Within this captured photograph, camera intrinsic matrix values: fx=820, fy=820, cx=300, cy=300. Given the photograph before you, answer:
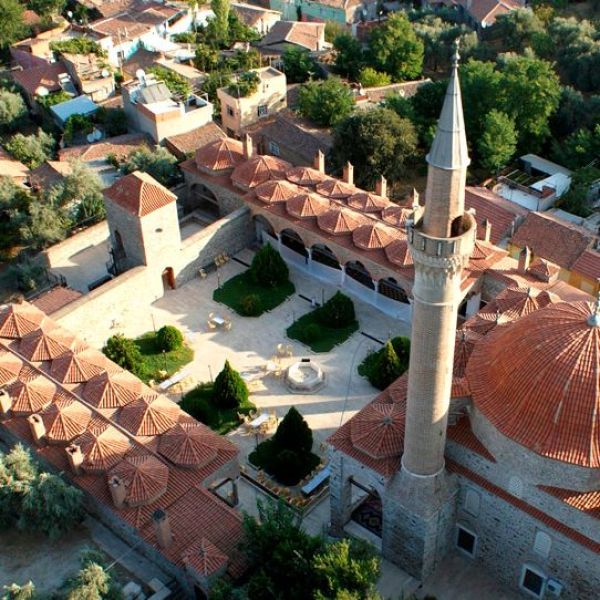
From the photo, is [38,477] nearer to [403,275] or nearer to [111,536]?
[111,536]

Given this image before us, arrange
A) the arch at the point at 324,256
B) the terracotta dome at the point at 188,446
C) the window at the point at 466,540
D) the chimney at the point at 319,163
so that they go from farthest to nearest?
the chimney at the point at 319,163
the arch at the point at 324,256
the terracotta dome at the point at 188,446
the window at the point at 466,540

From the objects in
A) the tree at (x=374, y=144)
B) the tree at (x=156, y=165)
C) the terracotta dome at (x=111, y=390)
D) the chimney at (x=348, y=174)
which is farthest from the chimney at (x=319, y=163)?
the terracotta dome at (x=111, y=390)

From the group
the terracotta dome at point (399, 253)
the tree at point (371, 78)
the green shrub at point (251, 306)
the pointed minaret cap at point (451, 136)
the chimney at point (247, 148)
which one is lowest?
the green shrub at point (251, 306)

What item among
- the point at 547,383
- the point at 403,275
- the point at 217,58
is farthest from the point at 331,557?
the point at 217,58

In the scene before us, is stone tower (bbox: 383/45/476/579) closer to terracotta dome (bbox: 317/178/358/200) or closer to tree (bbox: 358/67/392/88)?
terracotta dome (bbox: 317/178/358/200)

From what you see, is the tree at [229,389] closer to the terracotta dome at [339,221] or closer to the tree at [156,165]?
the terracotta dome at [339,221]

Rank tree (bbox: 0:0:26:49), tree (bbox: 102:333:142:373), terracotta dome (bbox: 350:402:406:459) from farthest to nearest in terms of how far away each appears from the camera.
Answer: tree (bbox: 0:0:26:49), tree (bbox: 102:333:142:373), terracotta dome (bbox: 350:402:406:459)

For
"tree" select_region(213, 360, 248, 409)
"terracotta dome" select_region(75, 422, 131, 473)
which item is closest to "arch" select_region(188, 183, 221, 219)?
"tree" select_region(213, 360, 248, 409)
